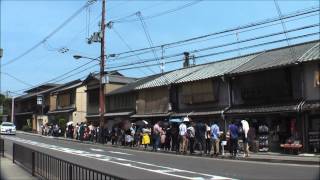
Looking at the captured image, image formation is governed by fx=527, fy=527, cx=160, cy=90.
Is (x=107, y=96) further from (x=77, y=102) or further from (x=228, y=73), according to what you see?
(x=228, y=73)

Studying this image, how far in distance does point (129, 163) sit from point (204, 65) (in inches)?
773

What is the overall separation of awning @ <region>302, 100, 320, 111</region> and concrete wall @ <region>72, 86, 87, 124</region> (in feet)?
135

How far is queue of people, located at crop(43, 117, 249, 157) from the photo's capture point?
25531 millimetres

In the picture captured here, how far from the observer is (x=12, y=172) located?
655 inches

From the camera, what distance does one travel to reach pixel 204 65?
40.3 metres

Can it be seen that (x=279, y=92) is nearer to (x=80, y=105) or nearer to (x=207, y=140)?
(x=207, y=140)

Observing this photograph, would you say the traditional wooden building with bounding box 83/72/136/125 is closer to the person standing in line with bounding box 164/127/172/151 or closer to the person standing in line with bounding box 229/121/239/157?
the person standing in line with bounding box 164/127/172/151

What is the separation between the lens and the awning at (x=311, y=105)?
2608 cm

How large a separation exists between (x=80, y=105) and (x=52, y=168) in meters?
52.9

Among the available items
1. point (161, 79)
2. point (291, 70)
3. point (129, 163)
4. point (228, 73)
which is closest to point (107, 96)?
point (161, 79)

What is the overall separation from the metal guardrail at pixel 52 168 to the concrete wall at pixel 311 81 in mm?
15470

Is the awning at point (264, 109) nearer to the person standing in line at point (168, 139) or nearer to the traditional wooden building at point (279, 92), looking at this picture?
the traditional wooden building at point (279, 92)

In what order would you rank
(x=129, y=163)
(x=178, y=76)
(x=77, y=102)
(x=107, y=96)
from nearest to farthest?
1. (x=129, y=163)
2. (x=178, y=76)
3. (x=107, y=96)
4. (x=77, y=102)

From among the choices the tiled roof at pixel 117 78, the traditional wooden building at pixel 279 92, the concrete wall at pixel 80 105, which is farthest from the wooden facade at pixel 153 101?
the concrete wall at pixel 80 105
